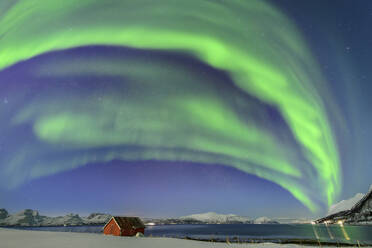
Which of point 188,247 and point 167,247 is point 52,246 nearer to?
point 167,247

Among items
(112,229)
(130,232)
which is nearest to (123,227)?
(130,232)

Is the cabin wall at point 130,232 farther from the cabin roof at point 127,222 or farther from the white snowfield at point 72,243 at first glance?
the white snowfield at point 72,243

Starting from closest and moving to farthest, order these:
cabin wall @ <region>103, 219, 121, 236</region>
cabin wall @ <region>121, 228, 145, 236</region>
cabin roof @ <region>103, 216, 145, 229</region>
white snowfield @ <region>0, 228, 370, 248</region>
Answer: white snowfield @ <region>0, 228, 370, 248</region> < cabin wall @ <region>103, 219, 121, 236</region> < cabin wall @ <region>121, 228, 145, 236</region> < cabin roof @ <region>103, 216, 145, 229</region>

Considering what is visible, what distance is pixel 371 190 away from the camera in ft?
224

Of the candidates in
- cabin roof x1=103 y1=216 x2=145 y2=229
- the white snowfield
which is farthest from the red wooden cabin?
the white snowfield

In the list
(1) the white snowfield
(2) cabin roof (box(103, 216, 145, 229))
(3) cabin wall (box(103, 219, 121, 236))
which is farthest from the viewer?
(2) cabin roof (box(103, 216, 145, 229))

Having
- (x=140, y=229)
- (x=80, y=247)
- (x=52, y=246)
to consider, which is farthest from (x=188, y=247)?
(x=140, y=229)

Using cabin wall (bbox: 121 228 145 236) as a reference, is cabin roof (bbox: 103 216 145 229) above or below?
above

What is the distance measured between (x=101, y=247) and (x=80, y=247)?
222cm

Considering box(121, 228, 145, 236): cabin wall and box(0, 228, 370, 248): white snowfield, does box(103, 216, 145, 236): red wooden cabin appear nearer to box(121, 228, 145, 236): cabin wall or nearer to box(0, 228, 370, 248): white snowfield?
box(121, 228, 145, 236): cabin wall

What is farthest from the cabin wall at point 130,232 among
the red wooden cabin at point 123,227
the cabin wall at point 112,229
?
the cabin wall at point 112,229

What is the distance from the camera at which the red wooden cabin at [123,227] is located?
1994 inches

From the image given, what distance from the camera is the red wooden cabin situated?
166 feet

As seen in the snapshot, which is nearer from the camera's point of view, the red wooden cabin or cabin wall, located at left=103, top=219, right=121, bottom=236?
cabin wall, located at left=103, top=219, right=121, bottom=236
